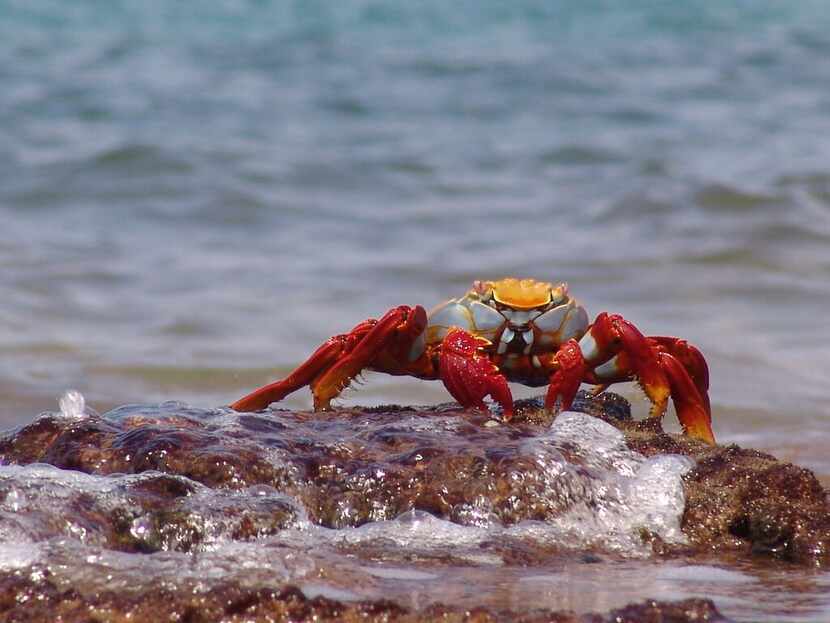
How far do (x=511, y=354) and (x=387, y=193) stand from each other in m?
9.80

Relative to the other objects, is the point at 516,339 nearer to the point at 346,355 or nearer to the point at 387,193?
the point at 346,355

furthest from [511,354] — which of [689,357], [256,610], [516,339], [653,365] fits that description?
[256,610]

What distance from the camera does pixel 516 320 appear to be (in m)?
4.38

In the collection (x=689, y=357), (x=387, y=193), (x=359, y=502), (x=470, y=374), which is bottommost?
(x=359, y=502)

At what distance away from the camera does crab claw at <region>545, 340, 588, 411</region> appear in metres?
4.18

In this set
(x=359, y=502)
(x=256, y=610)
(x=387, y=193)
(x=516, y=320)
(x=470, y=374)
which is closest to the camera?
(x=256, y=610)

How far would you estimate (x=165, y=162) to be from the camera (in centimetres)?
1493

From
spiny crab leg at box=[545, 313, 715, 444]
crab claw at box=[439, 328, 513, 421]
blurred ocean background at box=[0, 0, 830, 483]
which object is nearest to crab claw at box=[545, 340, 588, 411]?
spiny crab leg at box=[545, 313, 715, 444]

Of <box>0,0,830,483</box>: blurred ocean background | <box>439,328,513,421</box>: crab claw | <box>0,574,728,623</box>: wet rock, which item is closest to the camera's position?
<box>0,574,728,623</box>: wet rock

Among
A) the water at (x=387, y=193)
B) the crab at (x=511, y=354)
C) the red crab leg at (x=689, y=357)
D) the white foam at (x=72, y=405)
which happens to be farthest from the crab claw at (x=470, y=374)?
the water at (x=387, y=193)

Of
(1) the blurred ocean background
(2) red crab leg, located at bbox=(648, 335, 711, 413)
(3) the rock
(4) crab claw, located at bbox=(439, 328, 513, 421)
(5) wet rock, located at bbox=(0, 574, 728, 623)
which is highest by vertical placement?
(1) the blurred ocean background

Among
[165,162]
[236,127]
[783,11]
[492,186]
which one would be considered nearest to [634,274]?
[492,186]

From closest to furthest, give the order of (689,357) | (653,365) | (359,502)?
(359,502)
(653,365)
(689,357)

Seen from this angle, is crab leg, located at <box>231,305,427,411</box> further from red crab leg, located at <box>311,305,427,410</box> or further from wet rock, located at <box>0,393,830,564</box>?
wet rock, located at <box>0,393,830,564</box>
